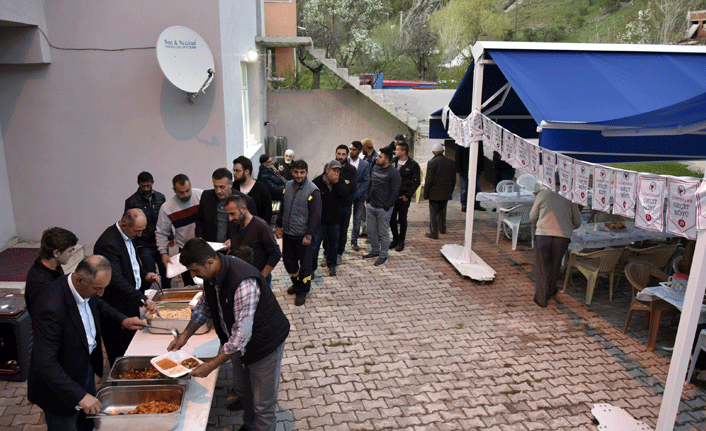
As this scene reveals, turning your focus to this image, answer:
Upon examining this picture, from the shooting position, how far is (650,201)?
13.8 ft

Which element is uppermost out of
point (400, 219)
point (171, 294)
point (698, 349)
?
point (171, 294)

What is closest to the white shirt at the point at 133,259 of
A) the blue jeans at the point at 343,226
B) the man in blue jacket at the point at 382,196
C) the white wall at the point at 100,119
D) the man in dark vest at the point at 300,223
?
the man in dark vest at the point at 300,223

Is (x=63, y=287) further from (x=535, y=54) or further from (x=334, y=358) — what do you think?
(x=535, y=54)

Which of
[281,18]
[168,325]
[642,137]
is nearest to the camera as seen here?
[168,325]

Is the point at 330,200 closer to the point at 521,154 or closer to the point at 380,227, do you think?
the point at 380,227

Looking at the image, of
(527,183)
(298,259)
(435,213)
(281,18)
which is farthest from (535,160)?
(281,18)

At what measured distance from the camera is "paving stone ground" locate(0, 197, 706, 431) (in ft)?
14.8

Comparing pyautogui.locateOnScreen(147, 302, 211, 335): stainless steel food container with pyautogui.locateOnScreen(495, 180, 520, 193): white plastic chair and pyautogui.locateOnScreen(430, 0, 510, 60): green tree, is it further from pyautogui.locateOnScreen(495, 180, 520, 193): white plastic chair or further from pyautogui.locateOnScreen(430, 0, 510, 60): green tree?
pyautogui.locateOnScreen(430, 0, 510, 60): green tree

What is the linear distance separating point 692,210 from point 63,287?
4.63 meters

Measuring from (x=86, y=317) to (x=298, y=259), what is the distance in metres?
3.66

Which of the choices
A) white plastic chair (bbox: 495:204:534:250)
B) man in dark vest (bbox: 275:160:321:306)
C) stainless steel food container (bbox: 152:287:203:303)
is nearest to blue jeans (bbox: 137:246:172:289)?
stainless steel food container (bbox: 152:287:203:303)

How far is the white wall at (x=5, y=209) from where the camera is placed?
24.5 ft

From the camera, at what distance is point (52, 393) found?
10.1ft

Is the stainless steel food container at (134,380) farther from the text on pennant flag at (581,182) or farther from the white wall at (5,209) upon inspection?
the white wall at (5,209)
